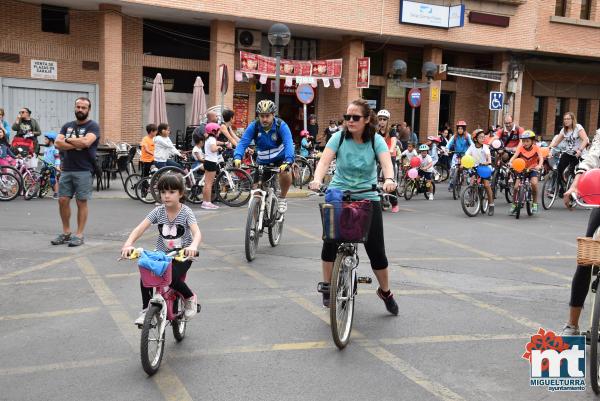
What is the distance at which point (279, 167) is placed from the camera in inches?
334

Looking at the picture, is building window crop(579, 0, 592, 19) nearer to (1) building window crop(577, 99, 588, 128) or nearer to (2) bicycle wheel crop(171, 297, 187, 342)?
(1) building window crop(577, 99, 588, 128)

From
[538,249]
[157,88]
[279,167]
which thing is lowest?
[538,249]

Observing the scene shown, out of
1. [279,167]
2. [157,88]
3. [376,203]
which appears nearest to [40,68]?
[157,88]

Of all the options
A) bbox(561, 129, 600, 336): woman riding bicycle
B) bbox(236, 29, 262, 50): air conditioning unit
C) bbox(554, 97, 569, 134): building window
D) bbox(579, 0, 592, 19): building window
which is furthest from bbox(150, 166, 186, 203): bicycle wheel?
bbox(554, 97, 569, 134): building window

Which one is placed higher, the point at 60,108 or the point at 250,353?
the point at 60,108

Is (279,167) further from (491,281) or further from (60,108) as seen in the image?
(60,108)

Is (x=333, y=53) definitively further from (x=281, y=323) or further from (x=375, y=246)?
(x=281, y=323)

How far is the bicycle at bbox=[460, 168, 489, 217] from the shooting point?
12.7 metres

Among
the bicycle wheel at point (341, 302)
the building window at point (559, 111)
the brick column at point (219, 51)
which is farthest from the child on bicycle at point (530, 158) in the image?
the building window at point (559, 111)

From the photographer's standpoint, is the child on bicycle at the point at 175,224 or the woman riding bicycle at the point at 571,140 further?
the woman riding bicycle at the point at 571,140

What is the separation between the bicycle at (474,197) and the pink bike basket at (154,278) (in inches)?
366

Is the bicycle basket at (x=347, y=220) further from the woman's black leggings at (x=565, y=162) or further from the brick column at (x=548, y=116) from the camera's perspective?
the brick column at (x=548, y=116)

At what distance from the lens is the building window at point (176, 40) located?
24.3 m

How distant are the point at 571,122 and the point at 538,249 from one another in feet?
17.6
